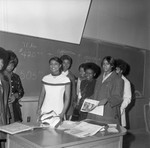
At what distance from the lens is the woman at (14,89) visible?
125 inches

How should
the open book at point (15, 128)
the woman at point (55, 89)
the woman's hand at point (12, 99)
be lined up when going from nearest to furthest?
1. the open book at point (15, 128)
2. the woman at point (55, 89)
3. the woman's hand at point (12, 99)

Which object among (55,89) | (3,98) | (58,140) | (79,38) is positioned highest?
(79,38)

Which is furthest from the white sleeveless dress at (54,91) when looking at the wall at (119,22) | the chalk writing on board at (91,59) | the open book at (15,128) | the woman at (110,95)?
the wall at (119,22)

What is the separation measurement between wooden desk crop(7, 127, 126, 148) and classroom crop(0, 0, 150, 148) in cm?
87

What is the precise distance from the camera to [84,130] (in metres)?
2.03

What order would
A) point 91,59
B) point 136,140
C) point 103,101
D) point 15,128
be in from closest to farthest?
point 15,128 → point 103,101 → point 91,59 → point 136,140

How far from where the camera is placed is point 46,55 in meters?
3.65

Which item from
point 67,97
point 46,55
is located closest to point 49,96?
point 67,97

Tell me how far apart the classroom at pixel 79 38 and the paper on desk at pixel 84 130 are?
93cm

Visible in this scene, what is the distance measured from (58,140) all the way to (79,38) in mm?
2516

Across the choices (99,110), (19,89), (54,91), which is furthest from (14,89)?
(99,110)

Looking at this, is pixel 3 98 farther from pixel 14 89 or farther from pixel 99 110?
pixel 99 110

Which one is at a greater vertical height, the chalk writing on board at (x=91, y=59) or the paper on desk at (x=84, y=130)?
the chalk writing on board at (x=91, y=59)

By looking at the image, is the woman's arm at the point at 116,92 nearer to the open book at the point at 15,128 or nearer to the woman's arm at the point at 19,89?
the open book at the point at 15,128
